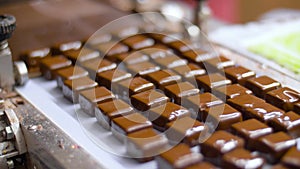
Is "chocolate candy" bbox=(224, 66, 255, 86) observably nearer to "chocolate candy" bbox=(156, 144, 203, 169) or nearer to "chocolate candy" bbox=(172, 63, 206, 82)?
"chocolate candy" bbox=(172, 63, 206, 82)

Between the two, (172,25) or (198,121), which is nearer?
(198,121)

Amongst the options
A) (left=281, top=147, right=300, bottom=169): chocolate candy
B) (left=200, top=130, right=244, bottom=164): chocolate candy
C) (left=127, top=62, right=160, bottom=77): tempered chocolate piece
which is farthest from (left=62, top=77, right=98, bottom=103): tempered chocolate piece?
(left=281, top=147, right=300, bottom=169): chocolate candy

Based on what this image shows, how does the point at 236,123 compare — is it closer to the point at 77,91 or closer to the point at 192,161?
the point at 192,161

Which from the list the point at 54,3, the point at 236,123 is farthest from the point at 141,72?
the point at 54,3

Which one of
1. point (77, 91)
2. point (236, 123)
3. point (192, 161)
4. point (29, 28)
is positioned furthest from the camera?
point (29, 28)

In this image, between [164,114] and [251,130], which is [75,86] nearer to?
[164,114]

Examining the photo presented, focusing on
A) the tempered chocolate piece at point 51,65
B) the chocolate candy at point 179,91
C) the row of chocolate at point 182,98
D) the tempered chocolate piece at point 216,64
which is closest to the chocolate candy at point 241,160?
the row of chocolate at point 182,98
